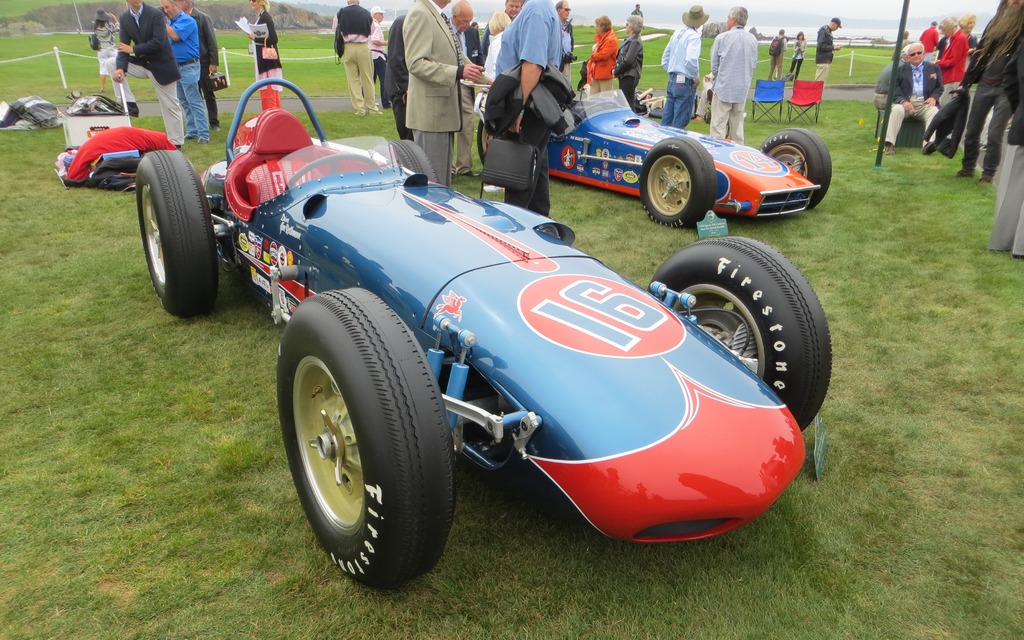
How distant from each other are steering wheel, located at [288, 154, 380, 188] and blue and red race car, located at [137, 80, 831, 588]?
32 cm

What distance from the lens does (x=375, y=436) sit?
6.35 feet

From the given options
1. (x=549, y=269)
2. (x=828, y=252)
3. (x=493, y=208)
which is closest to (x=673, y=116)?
(x=828, y=252)

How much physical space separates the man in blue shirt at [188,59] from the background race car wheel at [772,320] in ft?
28.1

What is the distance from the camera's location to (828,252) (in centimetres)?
598

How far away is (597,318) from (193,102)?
8948mm

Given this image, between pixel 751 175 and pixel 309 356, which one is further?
pixel 751 175

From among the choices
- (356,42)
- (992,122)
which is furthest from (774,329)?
(356,42)

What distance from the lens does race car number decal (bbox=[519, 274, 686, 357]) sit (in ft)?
7.95

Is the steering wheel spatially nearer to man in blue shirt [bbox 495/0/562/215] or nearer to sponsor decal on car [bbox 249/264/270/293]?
sponsor decal on car [bbox 249/264/270/293]

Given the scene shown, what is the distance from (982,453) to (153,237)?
499 centimetres

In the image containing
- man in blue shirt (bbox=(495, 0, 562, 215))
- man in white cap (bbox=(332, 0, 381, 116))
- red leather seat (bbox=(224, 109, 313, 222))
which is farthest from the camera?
man in white cap (bbox=(332, 0, 381, 116))

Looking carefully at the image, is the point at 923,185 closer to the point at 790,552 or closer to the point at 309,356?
the point at 790,552

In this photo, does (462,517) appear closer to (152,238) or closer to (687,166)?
(152,238)

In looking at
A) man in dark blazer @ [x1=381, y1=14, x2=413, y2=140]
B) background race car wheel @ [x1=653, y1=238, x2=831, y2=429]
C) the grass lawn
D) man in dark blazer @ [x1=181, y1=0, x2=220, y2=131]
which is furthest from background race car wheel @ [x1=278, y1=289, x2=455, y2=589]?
man in dark blazer @ [x1=181, y1=0, x2=220, y2=131]
